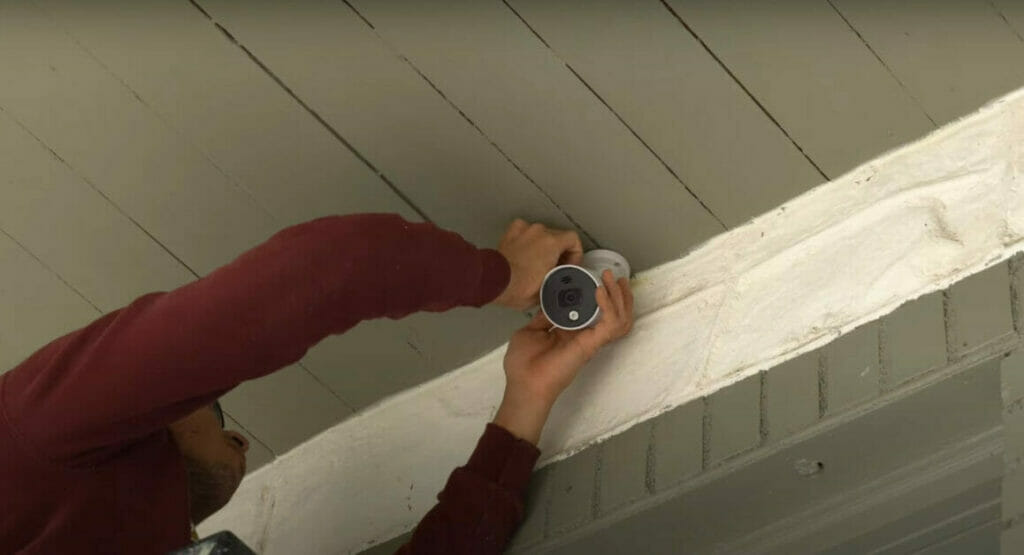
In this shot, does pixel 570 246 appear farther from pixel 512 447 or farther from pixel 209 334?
pixel 209 334

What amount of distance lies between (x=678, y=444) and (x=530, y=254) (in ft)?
1.16

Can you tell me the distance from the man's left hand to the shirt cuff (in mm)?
205

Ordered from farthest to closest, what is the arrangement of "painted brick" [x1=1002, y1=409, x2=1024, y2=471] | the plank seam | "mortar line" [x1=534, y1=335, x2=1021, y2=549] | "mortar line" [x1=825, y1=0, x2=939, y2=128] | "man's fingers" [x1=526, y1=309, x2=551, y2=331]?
"man's fingers" [x1=526, y1=309, x2=551, y2=331] < the plank seam < "mortar line" [x1=825, y1=0, x2=939, y2=128] < "mortar line" [x1=534, y1=335, x2=1021, y2=549] < "painted brick" [x1=1002, y1=409, x2=1024, y2=471]

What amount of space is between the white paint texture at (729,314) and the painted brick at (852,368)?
0.02m

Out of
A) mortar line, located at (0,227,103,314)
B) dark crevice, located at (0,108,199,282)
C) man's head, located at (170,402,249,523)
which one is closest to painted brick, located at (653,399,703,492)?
man's head, located at (170,402,249,523)

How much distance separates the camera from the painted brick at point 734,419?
5.39ft

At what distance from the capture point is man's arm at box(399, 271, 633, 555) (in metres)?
1.80

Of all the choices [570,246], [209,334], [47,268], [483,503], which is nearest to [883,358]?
[570,246]

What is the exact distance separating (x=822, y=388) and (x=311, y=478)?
990mm

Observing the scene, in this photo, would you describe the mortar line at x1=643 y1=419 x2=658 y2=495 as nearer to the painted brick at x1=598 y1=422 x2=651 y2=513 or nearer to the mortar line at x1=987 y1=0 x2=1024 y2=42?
the painted brick at x1=598 y1=422 x2=651 y2=513

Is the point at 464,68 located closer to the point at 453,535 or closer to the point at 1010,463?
the point at 453,535

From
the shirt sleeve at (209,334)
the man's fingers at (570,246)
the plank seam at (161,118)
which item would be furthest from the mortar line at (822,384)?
the plank seam at (161,118)

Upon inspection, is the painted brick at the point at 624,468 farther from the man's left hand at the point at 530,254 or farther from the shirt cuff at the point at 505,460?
the man's left hand at the point at 530,254

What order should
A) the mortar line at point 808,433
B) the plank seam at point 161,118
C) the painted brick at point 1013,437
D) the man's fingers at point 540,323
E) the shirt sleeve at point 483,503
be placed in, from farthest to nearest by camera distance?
the man's fingers at point 540,323
the shirt sleeve at point 483,503
the plank seam at point 161,118
the mortar line at point 808,433
the painted brick at point 1013,437
